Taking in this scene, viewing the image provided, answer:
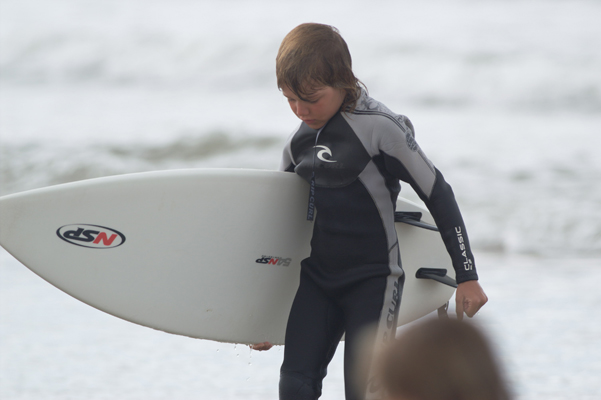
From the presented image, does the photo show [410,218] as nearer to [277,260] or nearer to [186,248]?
[277,260]

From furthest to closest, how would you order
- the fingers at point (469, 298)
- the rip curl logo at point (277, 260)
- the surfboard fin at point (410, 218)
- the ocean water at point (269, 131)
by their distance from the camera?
the ocean water at point (269, 131), the surfboard fin at point (410, 218), the rip curl logo at point (277, 260), the fingers at point (469, 298)

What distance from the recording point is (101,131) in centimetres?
873

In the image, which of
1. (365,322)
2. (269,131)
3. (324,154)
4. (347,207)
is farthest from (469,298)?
(269,131)

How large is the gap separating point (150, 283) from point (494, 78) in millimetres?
9547

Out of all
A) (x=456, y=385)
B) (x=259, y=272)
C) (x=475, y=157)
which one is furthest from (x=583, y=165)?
(x=456, y=385)

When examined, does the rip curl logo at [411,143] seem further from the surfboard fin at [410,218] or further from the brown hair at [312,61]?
the surfboard fin at [410,218]

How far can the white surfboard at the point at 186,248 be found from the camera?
1978 mm

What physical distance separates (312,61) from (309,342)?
0.74 meters

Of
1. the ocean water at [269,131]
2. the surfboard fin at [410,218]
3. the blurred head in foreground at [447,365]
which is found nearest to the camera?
the blurred head in foreground at [447,365]

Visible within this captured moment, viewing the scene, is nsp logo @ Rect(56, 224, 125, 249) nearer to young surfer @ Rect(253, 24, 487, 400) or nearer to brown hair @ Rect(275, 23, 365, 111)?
young surfer @ Rect(253, 24, 487, 400)

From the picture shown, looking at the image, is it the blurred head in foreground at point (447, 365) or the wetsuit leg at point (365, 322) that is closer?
the blurred head in foreground at point (447, 365)

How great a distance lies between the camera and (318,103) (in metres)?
1.73

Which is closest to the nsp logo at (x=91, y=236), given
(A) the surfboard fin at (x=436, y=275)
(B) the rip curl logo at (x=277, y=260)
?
(B) the rip curl logo at (x=277, y=260)

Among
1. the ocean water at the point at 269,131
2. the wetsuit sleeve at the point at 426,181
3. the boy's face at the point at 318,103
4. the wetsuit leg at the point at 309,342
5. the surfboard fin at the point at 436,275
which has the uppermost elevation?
the boy's face at the point at 318,103
